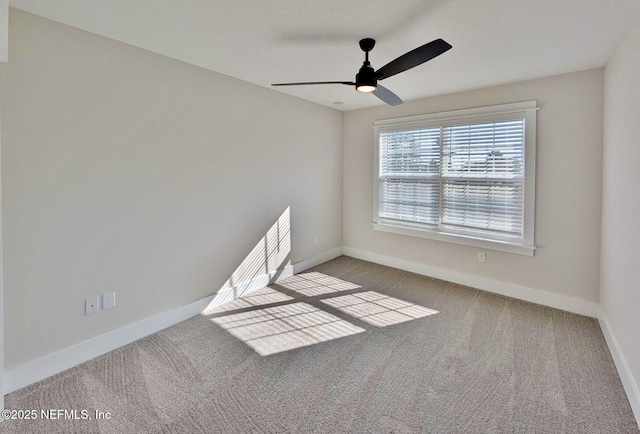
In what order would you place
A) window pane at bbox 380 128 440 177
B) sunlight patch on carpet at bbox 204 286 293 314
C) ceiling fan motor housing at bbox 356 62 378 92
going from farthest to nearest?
window pane at bbox 380 128 440 177 < sunlight patch on carpet at bbox 204 286 293 314 < ceiling fan motor housing at bbox 356 62 378 92

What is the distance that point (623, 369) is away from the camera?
2.10 meters

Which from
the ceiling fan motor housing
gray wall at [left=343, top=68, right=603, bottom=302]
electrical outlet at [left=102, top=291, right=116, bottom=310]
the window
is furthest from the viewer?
the window

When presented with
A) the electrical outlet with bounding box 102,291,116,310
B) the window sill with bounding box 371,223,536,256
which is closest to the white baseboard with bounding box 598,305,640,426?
the window sill with bounding box 371,223,536,256

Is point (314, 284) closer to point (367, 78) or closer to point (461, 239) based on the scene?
point (461, 239)

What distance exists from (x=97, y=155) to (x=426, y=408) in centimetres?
294

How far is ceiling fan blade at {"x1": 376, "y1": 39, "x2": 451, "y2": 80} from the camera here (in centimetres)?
184

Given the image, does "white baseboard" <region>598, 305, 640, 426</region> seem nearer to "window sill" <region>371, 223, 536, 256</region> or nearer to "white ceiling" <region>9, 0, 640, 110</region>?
"window sill" <region>371, 223, 536, 256</region>

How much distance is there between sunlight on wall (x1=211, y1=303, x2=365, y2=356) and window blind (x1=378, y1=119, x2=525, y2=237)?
211 centimetres

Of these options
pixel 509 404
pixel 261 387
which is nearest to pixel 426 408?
pixel 509 404

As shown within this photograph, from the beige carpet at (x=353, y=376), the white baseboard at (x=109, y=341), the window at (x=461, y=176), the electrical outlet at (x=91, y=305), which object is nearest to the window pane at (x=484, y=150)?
the window at (x=461, y=176)

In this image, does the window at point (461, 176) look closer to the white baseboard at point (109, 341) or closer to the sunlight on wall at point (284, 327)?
the sunlight on wall at point (284, 327)

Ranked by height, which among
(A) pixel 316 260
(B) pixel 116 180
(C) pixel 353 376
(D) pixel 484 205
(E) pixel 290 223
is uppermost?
(B) pixel 116 180

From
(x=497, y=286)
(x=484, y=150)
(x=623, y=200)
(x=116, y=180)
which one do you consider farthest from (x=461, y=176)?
(x=116, y=180)

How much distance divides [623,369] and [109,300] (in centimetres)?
385
